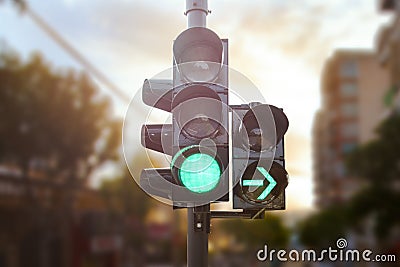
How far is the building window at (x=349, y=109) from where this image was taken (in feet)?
133

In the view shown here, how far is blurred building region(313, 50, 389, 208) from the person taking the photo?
125 ft

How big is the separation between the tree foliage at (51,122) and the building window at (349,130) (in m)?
28.7

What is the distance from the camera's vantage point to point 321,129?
155 ft

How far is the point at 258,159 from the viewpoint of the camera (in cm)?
232

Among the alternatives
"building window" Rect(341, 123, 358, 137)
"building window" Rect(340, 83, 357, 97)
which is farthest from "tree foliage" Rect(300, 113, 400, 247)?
"building window" Rect(340, 83, 357, 97)

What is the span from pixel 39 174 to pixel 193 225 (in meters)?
13.2

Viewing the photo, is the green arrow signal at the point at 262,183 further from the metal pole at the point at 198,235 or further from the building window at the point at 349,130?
the building window at the point at 349,130

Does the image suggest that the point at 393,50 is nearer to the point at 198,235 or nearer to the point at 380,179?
the point at 380,179

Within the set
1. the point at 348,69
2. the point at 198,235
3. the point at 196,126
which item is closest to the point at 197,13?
the point at 196,126

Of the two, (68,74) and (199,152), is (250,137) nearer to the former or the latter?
(199,152)

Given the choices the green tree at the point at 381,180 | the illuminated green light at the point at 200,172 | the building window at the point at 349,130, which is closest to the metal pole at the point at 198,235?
the illuminated green light at the point at 200,172

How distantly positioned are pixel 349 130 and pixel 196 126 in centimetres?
4060

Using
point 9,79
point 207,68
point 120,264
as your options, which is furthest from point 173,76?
point 120,264

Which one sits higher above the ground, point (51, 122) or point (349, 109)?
point (349, 109)
